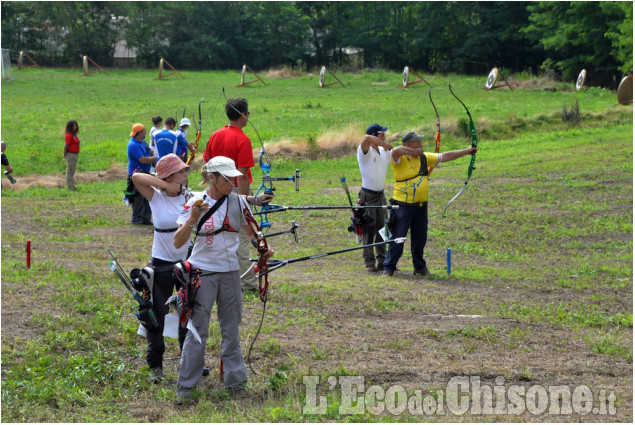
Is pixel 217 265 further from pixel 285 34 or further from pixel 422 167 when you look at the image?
pixel 285 34

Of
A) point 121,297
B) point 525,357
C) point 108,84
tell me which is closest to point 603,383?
point 525,357

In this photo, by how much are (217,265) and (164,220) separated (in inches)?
28.8

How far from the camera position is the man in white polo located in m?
10.8

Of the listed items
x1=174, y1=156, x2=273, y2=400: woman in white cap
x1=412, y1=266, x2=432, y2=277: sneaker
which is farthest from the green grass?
x1=174, y1=156, x2=273, y2=400: woman in white cap

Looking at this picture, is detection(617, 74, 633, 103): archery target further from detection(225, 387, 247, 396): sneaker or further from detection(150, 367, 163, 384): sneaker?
detection(150, 367, 163, 384): sneaker

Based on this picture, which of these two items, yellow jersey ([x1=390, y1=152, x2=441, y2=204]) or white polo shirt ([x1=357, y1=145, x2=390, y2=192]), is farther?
white polo shirt ([x1=357, y1=145, x2=390, y2=192])

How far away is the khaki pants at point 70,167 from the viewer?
19.6 metres

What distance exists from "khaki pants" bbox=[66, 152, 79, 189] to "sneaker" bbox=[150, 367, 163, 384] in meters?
13.6

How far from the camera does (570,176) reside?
65.1 feet

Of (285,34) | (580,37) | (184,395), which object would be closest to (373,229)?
(184,395)

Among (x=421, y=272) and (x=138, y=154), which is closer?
(x=421, y=272)

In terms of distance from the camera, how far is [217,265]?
6285 mm

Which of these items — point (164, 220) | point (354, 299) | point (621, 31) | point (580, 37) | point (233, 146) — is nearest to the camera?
point (164, 220)

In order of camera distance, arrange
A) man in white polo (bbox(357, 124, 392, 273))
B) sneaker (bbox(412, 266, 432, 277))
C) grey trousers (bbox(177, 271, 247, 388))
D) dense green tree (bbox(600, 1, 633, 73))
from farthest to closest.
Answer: dense green tree (bbox(600, 1, 633, 73)) < sneaker (bbox(412, 266, 432, 277)) < man in white polo (bbox(357, 124, 392, 273)) < grey trousers (bbox(177, 271, 247, 388))
